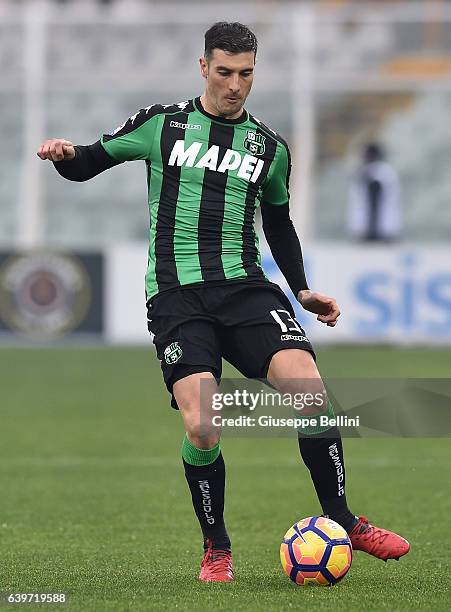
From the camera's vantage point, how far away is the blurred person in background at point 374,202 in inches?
733

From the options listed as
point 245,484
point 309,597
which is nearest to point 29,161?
point 245,484

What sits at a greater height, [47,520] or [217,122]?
[217,122]

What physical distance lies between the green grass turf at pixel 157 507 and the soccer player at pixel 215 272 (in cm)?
33

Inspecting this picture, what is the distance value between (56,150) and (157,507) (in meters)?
2.65

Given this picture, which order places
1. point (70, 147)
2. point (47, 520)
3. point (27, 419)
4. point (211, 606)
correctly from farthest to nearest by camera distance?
1. point (27, 419)
2. point (47, 520)
3. point (70, 147)
4. point (211, 606)

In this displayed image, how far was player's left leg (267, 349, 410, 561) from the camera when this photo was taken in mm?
5500

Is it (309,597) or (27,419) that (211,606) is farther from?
(27,419)

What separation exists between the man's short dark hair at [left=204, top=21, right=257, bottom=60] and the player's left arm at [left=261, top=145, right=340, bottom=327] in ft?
1.70

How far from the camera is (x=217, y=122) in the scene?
580 cm

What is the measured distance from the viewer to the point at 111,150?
5.73 m

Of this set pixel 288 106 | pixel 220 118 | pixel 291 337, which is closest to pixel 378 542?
pixel 291 337

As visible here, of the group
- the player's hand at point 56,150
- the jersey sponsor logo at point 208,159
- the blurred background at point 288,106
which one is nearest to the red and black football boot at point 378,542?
the jersey sponsor logo at point 208,159

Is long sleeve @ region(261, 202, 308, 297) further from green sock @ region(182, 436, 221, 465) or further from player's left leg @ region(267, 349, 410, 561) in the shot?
green sock @ region(182, 436, 221, 465)

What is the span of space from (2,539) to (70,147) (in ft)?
6.64
